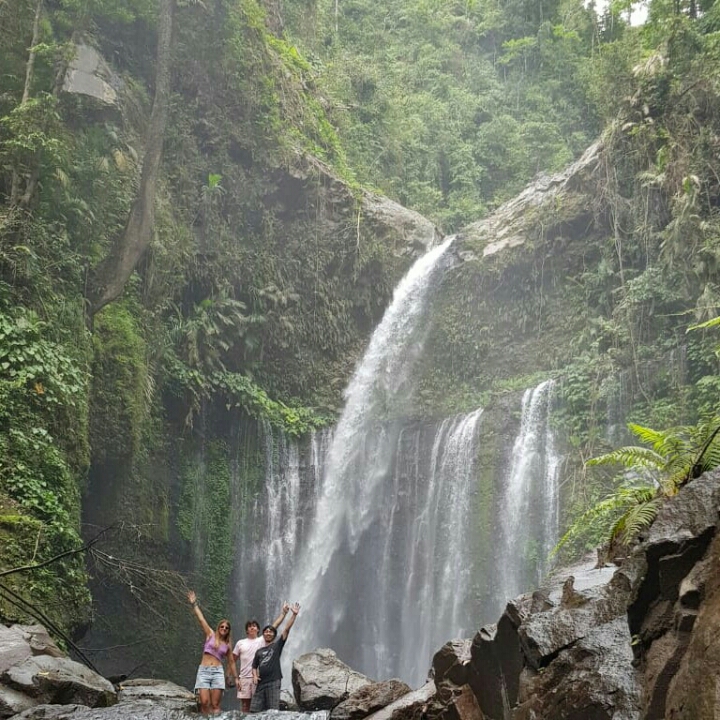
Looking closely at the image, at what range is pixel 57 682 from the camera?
22.2ft

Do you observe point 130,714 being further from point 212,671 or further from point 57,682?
point 212,671

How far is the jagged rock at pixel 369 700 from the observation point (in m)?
6.71

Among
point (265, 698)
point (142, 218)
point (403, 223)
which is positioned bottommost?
point (265, 698)

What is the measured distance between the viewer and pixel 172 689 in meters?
9.48

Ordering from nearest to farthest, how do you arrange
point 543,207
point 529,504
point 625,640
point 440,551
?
point 625,640 < point 529,504 < point 440,551 < point 543,207

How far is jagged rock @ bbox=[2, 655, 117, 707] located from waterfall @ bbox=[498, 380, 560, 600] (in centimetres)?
966

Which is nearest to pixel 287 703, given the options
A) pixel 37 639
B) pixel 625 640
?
pixel 37 639

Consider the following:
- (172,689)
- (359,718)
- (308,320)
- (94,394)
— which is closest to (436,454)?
(308,320)

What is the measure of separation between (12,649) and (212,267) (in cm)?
1239

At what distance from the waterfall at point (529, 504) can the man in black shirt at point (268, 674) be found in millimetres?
8822

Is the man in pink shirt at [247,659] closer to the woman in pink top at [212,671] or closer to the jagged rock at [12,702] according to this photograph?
the woman in pink top at [212,671]

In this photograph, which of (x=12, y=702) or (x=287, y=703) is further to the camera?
(x=287, y=703)

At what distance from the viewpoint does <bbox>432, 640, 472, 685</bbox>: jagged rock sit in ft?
18.5

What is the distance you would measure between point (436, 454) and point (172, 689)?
9.51 metres
